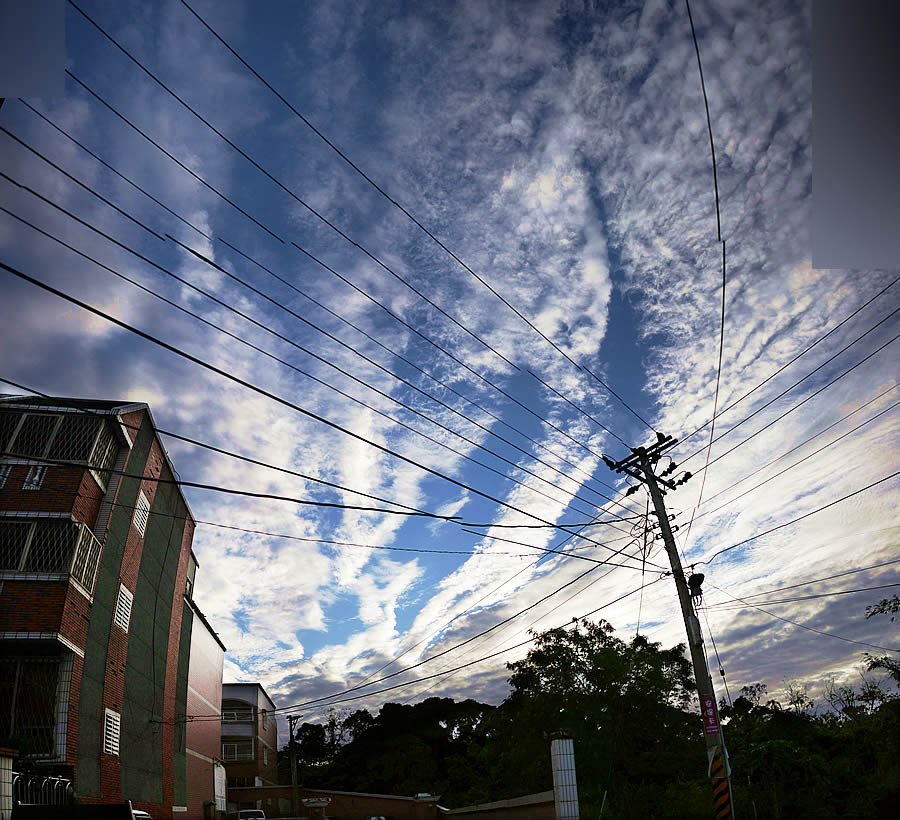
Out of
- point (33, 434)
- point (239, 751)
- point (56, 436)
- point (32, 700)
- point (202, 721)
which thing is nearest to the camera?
point (32, 700)

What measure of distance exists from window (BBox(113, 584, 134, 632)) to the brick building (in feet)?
0.21

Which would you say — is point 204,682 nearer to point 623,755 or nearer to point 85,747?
point 85,747

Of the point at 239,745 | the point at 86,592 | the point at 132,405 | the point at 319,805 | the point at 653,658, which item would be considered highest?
the point at 132,405

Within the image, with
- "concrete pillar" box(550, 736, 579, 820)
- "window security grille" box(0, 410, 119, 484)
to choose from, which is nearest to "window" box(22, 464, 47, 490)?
"window security grille" box(0, 410, 119, 484)

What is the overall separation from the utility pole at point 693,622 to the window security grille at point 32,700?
1635 centimetres

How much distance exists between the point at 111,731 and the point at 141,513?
23.7 ft

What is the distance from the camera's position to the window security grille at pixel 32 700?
17.1m

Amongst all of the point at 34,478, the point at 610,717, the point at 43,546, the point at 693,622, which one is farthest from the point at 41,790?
the point at 610,717

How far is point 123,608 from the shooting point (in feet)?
73.8

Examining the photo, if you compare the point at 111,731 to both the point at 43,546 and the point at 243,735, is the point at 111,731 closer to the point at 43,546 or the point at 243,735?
the point at 43,546

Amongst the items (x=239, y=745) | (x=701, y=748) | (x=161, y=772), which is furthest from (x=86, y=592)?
(x=239, y=745)

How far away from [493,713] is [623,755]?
689cm

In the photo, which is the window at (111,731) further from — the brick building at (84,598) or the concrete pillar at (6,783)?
the concrete pillar at (6,783)

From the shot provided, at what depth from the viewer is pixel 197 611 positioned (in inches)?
1323
